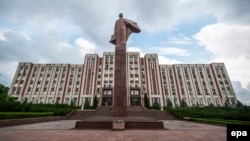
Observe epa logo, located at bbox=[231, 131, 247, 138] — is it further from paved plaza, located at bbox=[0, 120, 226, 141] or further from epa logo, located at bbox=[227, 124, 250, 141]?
paved plaza, located at bbox=[0, 120, 226, 141]

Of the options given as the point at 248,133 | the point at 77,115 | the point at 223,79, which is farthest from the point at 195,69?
the point at 248,133

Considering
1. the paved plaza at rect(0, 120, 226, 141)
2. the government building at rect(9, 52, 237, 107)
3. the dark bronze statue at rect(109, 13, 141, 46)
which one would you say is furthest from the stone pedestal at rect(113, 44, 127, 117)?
the government building at rect(9, 52, 237, 107)

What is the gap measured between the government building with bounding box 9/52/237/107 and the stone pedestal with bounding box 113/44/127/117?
2583cm

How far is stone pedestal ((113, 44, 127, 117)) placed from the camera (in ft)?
36.0

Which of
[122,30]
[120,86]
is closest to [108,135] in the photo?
[120,86]

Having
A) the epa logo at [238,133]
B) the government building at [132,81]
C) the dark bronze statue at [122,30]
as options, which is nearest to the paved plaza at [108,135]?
the epa logo at [238,133]

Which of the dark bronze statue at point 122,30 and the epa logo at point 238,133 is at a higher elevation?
the dark bronze statue at point 122,30

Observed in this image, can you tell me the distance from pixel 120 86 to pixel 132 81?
28731 millimetres

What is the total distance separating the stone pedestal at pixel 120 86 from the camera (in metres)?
11.0

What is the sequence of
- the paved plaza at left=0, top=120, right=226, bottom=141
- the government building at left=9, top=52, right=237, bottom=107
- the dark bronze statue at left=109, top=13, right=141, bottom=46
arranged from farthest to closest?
the government building at left=9, top=52, right=237, bottom=107
the dark bronze statue at left=109, top=13, right=141, bottom=46
the paved plaza at left=0, top=120, right=226, bottom=141

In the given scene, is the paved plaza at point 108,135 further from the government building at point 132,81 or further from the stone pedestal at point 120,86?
the government building at point 132,81

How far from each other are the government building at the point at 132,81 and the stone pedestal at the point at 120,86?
2583 centimetres

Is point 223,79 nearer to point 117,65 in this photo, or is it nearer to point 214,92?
point 214,92

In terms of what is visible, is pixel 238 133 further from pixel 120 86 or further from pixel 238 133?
pixel 120 86
